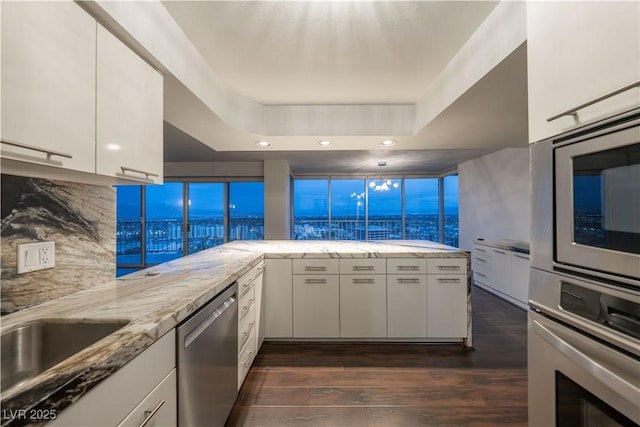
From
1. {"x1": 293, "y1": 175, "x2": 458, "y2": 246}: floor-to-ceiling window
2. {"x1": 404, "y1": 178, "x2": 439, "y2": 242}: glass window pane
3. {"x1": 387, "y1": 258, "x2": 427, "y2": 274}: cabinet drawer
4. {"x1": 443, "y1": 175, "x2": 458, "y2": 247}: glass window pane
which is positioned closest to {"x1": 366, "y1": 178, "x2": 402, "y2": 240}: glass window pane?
{"x1": 293, "y1": 175, "x2": 458, "y2": 246}: floor-to-ceiling window

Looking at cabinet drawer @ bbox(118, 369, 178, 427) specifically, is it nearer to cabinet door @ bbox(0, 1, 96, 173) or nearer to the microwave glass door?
cabinet door @ bbox(0, 1, 96, 173)

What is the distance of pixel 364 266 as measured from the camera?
8.43 ft

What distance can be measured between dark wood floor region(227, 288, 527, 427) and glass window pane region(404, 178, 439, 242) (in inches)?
173

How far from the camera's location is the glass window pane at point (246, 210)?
6.14 metres

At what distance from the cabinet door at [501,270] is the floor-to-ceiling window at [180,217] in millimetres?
4472

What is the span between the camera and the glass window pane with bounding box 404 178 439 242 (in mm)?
6941

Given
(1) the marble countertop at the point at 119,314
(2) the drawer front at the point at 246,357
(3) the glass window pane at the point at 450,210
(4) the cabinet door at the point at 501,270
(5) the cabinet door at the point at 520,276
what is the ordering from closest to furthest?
1. (1) the marble countertop at the point at 119,314
2. (2) the drawer front at the point at 246,357
3. (5) the cabinet door at the point at 520,276
4. (4) the cabinet door at the point at 501,270
5. (3) the glass window pane at the point at 450,210

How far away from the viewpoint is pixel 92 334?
99cm

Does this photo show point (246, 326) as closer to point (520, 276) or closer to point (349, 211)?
point (520, 276)

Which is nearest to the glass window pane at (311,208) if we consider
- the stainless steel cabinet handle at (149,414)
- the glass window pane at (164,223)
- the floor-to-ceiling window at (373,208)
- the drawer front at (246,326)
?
the floor-to-ceiling window at (373,208)

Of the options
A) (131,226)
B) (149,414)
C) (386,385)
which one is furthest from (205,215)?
(149,414)

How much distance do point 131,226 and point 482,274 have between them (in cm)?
713

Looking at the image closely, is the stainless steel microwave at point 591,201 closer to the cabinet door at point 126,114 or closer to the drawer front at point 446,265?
the drawer front at point 446,265

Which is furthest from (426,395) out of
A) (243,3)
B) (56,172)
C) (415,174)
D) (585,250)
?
(415,174)
